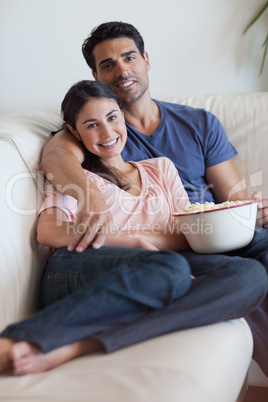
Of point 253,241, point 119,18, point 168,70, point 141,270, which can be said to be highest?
point 119,18

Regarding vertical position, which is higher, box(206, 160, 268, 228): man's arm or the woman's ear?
the woman's ear

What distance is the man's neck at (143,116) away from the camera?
193cm

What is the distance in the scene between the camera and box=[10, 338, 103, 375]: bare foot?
97 cm

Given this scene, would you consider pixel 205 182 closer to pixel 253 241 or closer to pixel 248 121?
pixel 248 121

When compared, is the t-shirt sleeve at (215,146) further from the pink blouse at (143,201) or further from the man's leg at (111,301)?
the man's leg at (111,301)

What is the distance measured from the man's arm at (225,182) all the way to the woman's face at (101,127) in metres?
0.43

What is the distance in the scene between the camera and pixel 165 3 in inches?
85.6

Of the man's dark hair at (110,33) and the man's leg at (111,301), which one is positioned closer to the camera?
the man's leg at (111,301)

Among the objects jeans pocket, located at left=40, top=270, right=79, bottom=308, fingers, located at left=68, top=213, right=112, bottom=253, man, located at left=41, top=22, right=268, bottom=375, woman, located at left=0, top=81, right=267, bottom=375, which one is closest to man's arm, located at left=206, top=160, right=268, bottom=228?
man, located at left=41, top=22, right=268, bottom=375

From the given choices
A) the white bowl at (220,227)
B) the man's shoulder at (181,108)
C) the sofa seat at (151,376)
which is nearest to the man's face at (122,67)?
the man's shoulder at (181,108)

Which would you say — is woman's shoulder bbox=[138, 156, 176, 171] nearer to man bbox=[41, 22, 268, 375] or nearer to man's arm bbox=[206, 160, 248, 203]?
man bbox=[41, 22, 268, 375]

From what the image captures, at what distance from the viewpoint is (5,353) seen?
0.98 m

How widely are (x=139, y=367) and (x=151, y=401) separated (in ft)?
0.29

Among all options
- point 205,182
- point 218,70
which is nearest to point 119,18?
point 218,70
